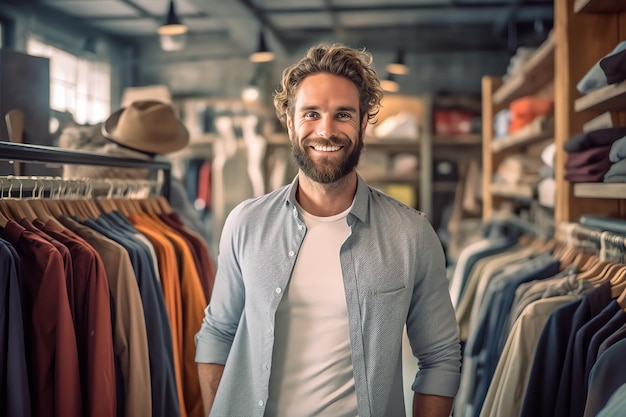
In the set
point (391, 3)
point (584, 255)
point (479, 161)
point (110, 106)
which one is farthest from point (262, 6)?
point (584, 255)

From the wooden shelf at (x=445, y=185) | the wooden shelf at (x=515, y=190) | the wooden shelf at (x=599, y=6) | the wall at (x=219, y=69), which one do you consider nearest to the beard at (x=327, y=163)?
the wooden shelf at (x=599, y=6)

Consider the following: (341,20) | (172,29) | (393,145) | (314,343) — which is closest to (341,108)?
(314,343)

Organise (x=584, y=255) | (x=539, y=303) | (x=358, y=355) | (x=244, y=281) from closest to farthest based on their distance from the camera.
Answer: (x=358, y=355), (x=244, y=281), (x=539, y=303), (x=584, y=255)

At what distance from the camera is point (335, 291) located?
1742 millimetres

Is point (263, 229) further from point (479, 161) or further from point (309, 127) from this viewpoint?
point (479, 161)

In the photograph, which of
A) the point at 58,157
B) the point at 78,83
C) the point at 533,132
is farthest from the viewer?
the point at 78,83

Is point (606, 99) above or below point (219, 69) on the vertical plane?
below

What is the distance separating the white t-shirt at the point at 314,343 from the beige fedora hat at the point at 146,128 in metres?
1.35

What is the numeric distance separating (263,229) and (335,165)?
10.5 inches

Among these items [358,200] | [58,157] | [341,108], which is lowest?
[358,200]

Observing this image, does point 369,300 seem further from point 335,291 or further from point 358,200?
point 358,200

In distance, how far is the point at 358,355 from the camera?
1692mm

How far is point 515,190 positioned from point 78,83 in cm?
515

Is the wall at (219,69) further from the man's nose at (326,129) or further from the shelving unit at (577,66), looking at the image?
the man's nose at (326,129)
